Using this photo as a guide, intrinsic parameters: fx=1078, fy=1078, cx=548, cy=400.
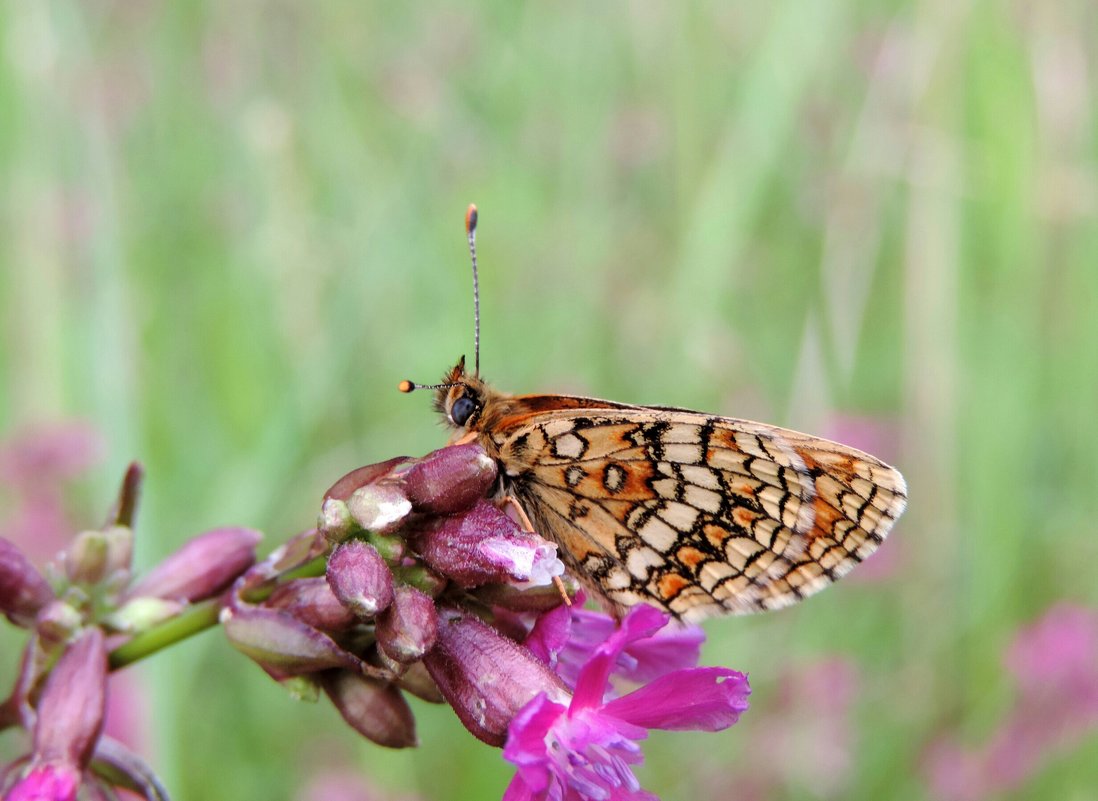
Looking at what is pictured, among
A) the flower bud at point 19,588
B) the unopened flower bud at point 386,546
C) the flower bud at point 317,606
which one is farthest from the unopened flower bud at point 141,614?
the unopened flower bud at point 386,546

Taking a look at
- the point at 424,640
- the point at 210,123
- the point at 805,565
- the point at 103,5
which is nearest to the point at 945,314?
the point at 805,565

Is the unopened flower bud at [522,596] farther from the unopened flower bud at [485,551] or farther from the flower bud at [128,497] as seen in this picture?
the flower bud at [128,497]

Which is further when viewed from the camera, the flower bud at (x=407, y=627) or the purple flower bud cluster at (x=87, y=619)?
the purple flower bud cluster at (x=87, y=619)

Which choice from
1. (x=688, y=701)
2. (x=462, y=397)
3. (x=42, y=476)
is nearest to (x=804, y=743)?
(x=462, y=397)

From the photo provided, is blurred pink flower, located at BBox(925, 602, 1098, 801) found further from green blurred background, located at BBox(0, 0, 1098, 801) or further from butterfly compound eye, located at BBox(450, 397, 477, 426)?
butterfly compound eye, located at BBox(450, 397, 477, 426)

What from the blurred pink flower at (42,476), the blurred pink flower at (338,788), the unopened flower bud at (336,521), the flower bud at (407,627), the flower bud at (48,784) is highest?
the unopened flower bud at (336,521)

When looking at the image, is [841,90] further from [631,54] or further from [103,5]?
[103,5]

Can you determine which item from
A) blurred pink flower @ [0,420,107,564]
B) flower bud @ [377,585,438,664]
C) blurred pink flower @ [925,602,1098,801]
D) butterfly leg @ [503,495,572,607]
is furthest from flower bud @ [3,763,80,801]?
blurred pink flower @ [925,602,1098,801]
